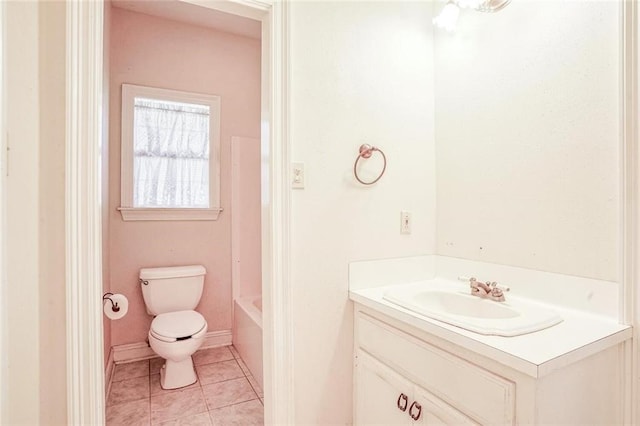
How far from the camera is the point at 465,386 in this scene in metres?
1.01

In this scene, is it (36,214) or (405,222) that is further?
(405,222)

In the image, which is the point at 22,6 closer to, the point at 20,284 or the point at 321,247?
the point at 20,284

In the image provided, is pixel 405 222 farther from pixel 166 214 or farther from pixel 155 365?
pixel 155 365

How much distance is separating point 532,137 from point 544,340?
0.80m

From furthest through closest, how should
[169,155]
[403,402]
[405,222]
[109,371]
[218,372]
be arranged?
[169,155] < [218,372] < [109,371] < [405,222] < [403,402]

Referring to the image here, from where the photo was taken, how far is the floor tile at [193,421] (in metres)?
1.80

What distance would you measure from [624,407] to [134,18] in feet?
11.4

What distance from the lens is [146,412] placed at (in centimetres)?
190

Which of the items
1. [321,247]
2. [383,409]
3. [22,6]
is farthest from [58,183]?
[383,409]

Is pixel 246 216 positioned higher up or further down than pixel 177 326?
higher up

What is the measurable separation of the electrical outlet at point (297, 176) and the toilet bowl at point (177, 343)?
1.33m

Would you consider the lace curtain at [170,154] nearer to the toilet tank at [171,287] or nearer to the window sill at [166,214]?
the window sill at [166,214]

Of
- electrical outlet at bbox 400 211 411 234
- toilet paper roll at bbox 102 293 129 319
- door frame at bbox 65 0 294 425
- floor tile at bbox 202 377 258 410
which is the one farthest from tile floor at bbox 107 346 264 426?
electrical outlet at bbox 400 211 411 234

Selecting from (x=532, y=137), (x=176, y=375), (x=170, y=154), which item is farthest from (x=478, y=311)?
(x=170, y=154)
